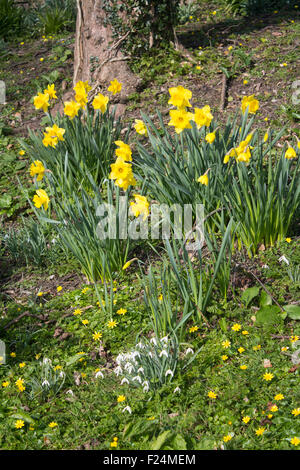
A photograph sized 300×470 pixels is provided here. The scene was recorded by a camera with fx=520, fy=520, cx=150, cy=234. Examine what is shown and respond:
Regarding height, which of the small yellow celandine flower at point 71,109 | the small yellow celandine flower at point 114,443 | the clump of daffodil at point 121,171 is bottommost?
the small yellow celandine flower at point 114,443

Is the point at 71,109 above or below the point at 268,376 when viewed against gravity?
above

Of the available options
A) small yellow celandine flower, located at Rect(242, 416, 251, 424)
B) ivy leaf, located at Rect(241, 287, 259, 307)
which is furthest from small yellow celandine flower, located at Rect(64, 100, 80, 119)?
small yellow celandine flower, located at Rect(242, 416, 251, 424)

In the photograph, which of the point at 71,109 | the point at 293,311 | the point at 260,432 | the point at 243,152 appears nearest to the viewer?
the point at 260,432

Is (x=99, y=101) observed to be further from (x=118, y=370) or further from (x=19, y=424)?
(x=19, y=424)

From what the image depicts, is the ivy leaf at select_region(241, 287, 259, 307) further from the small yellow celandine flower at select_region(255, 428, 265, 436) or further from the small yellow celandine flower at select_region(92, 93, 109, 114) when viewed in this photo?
the small yellow celandine flower at select_region(92, 93, 109, 114)

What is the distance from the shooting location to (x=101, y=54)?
5117 millimetres

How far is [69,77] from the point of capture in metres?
5.95

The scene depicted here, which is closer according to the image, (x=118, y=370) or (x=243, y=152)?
(x=118, y=370)

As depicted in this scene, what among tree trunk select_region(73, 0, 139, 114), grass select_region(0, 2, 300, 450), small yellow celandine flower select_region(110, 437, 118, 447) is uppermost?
tree trunk select_region(73, 0, 139, 114)

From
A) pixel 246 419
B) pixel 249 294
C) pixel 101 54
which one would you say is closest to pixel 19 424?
pixel 246 419

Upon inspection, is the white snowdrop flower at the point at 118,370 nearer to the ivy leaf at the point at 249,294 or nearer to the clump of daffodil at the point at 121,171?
the ivy leaf at the point at 249,294

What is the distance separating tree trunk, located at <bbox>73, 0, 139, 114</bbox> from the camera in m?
5.05

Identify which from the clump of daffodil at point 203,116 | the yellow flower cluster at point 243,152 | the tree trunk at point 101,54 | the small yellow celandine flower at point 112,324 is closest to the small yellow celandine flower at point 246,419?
the small yellow celandine flower at point 112,324

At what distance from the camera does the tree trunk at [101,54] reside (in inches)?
199
